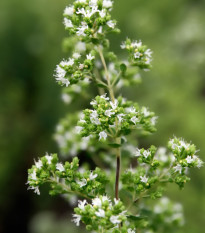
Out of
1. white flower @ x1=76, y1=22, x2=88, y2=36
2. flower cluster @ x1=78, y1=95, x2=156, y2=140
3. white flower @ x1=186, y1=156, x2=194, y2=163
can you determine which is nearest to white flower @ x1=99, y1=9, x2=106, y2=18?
white flower @ x1=76, y1=22, x2=88, y2=36

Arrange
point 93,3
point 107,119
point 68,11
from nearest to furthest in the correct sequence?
point 107,119 → point 93,3 → point 68,11

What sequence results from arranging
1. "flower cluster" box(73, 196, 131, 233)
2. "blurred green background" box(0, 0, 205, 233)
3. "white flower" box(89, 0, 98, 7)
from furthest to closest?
"blurred green background" box(0, 0, 205, 233)
"white flower" box(89, 0, 98, 7)
"flower cluster" box(73, 196, 131, 233)

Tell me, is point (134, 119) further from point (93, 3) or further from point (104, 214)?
point (93, 3)

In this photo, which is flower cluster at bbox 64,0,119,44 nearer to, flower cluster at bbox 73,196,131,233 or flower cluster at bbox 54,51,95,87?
flower cluster at bbox 54,51,95,87

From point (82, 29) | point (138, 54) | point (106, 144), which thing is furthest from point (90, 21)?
point (106, 144)

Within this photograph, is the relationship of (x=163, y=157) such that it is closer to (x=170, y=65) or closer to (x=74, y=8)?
(x=74, y=8)

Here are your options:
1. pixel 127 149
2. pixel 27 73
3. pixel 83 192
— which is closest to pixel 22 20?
pixel 27 73
